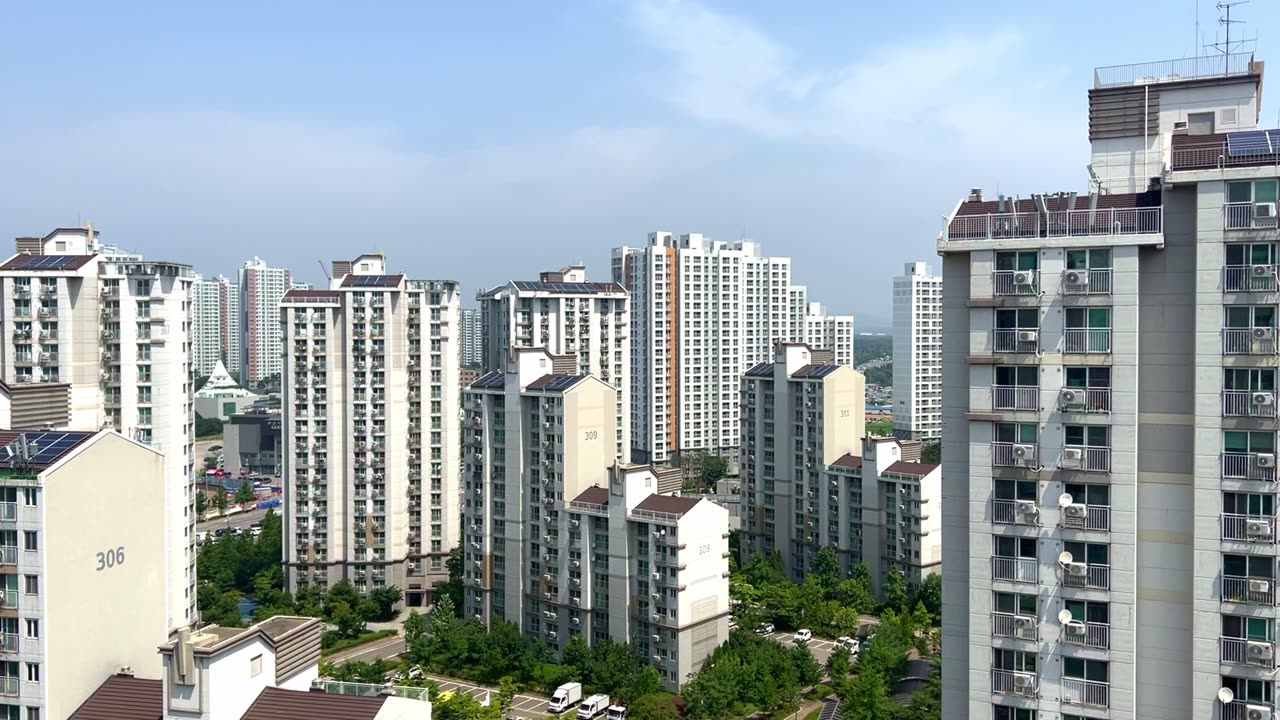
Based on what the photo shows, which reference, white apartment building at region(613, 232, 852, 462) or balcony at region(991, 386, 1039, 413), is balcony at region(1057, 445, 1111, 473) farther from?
white apartment building at region(613, 232, 852, 462)

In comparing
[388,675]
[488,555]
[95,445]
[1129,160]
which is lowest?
[388,675]

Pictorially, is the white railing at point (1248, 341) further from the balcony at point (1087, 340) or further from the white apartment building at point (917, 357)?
the white apartment building at point (917, 357)

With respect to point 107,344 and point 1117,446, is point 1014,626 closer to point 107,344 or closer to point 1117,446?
point 1117,446

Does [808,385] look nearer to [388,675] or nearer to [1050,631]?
[388,675]

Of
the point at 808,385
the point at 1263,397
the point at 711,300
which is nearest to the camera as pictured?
the point at 1263,397

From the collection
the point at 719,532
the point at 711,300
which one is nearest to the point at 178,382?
the point at 719,532

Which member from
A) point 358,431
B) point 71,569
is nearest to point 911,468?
point 358,431
